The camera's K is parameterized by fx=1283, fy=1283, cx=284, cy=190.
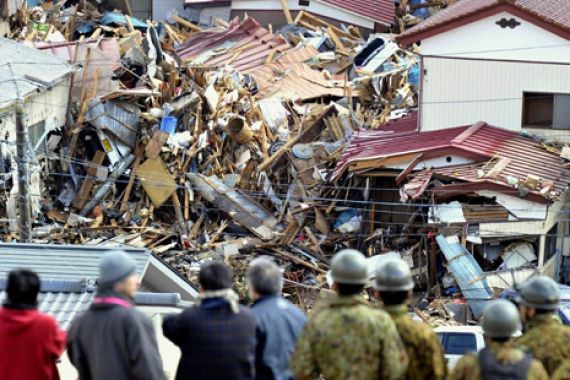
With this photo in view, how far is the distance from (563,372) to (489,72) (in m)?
16.2

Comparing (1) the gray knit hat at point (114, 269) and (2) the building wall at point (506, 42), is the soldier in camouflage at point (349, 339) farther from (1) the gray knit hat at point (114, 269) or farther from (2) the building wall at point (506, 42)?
(2) the building wall at point (506, 42)

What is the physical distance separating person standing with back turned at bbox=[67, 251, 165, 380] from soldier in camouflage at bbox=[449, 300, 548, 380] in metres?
1.55

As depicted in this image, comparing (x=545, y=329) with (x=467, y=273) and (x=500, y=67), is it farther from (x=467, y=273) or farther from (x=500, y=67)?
(x=500, y=67)

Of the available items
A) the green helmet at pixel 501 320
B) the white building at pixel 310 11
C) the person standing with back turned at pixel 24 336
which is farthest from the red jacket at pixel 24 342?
the white building at pixel 310 11

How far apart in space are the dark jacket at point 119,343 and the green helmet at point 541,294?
6.14 ft

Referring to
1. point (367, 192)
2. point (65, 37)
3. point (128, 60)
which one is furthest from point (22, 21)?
point (367, 192)

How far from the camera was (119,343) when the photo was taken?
6203 mm

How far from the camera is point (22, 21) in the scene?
31500 mm

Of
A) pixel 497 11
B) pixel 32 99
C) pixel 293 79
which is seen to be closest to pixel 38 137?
pixel 32 99

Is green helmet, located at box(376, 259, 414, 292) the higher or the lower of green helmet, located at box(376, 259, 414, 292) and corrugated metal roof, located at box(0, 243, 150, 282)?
the higher

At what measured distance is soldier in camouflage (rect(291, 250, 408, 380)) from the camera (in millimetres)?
6117

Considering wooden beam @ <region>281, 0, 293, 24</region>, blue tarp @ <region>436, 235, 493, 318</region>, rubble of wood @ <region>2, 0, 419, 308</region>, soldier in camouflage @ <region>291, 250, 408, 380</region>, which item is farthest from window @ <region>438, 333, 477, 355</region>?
wooden beam @ <region>281, 0, 293, 24</region>

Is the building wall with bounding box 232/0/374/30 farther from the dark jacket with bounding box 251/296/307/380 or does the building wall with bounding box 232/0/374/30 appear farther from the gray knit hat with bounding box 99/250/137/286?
the gray knit hat with bounding box 99/250/137/286

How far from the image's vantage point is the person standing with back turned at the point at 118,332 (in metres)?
6.18
